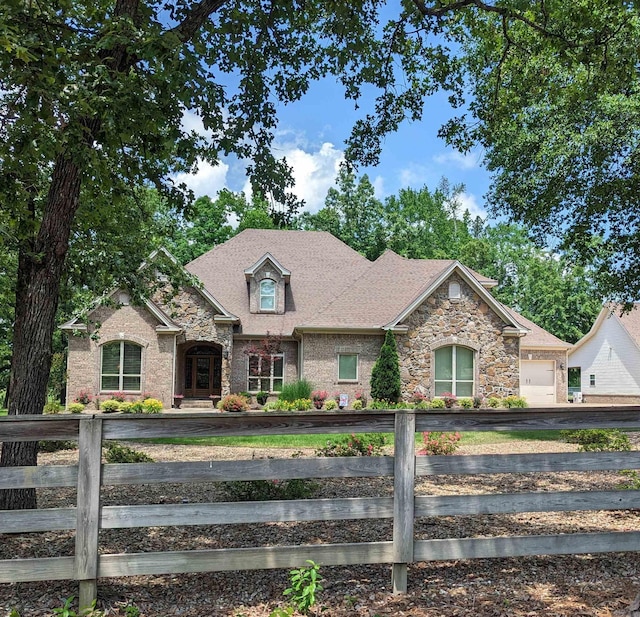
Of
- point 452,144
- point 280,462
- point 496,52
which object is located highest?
point 496,52

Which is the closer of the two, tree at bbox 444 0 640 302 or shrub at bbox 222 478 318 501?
shrub at bbox 222 478 318 501

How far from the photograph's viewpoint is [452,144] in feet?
30.1

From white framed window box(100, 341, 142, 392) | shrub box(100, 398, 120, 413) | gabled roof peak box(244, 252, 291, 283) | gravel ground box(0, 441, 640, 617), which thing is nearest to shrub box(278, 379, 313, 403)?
gabled roof peak box(244, 252, 291, 283)

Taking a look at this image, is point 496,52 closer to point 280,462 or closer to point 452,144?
point 452,144

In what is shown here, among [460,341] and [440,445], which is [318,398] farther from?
[440,445]

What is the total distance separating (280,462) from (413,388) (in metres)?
17.6

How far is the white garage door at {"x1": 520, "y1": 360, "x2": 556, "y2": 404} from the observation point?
2845 cm

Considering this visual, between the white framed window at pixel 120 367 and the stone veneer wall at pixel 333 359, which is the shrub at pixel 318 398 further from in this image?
the white framed window at pixel 120 367

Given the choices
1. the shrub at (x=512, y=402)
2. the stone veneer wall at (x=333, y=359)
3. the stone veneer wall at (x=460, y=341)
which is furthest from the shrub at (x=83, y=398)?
the shrub at (x=512, y=402)

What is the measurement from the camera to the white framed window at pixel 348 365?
842 inches

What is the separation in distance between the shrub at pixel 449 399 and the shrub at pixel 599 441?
7.99m

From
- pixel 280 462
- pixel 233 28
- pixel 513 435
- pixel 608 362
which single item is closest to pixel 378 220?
pixel 608 362

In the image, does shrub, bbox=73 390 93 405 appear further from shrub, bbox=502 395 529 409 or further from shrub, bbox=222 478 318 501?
shrub, bbox=502 395 529 409

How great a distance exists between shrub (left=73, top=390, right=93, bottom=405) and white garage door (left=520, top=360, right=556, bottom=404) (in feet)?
66.4
